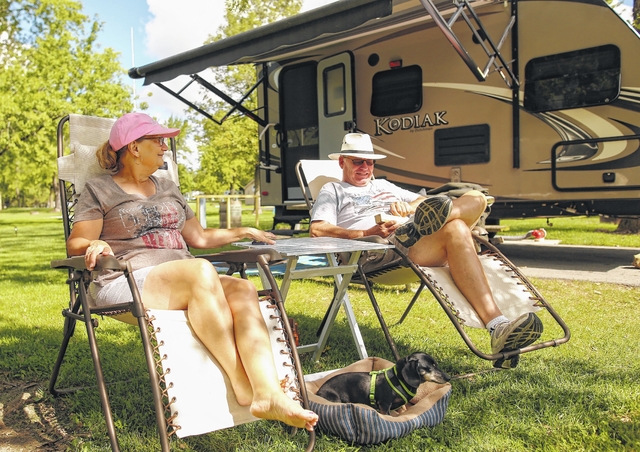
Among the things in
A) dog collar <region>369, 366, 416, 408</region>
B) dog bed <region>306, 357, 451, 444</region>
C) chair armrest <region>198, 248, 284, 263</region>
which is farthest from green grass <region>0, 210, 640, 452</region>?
chair armrest <region>198, 248, 284, 263</region>

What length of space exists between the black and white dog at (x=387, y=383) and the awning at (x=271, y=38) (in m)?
3.10

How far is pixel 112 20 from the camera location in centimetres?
2209

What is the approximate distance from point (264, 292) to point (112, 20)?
22.7 meters

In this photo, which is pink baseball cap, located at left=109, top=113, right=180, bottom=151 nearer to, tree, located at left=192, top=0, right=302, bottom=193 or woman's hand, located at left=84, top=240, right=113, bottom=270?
woman's hand, located at left=84, top=240, right=113, bottom=270

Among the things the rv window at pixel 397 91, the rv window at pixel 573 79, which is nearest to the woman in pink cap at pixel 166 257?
the rv window at pixel 573 79

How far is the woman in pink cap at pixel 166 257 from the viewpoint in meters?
1.94

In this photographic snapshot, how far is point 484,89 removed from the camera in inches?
235

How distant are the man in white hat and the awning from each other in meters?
1.46

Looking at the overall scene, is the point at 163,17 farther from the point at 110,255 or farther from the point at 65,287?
the point at 110,255

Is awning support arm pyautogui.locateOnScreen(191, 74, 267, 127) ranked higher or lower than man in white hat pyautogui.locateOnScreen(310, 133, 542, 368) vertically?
higher

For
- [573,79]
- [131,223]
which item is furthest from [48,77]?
[131,223]

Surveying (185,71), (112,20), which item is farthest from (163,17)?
(185,71)

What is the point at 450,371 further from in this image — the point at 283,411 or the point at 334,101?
the point at 334,101

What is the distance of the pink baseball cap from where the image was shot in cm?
246
